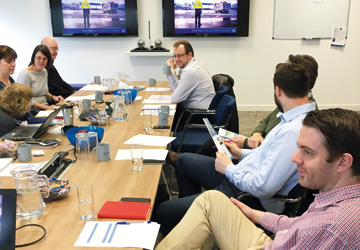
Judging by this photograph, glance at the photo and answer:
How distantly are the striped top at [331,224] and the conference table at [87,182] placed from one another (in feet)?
2.03

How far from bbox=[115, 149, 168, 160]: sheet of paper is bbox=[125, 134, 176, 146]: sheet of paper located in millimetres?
160

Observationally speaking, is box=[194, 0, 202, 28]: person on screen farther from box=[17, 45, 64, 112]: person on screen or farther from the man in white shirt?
box=[17, 45, 64, 112]: person on screen

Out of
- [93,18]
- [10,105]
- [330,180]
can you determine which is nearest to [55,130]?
[10,105]

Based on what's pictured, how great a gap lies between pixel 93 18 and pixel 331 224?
18.4 ft

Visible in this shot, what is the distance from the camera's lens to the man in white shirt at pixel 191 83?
13.1 ft

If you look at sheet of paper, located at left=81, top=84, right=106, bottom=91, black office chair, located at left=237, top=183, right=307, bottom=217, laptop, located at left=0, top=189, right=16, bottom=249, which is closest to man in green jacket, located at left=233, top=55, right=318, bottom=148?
black office chair, located at left=237, top=183, right=307, bottom=217

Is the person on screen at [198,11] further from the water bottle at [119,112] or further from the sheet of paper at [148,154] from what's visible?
the sheet of paper at [148,154]

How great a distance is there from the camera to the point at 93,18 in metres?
6.13

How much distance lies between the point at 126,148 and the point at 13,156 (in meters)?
0.69

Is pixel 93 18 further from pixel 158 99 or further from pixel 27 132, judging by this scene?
pixel 27 132

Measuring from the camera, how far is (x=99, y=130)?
2.51m

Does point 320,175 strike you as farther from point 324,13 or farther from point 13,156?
point 324,13

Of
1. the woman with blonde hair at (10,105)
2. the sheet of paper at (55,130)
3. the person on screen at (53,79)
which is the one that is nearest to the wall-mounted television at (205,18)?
the person on screen at (53,79)

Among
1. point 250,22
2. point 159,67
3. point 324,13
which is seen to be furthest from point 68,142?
A: point 324,13
